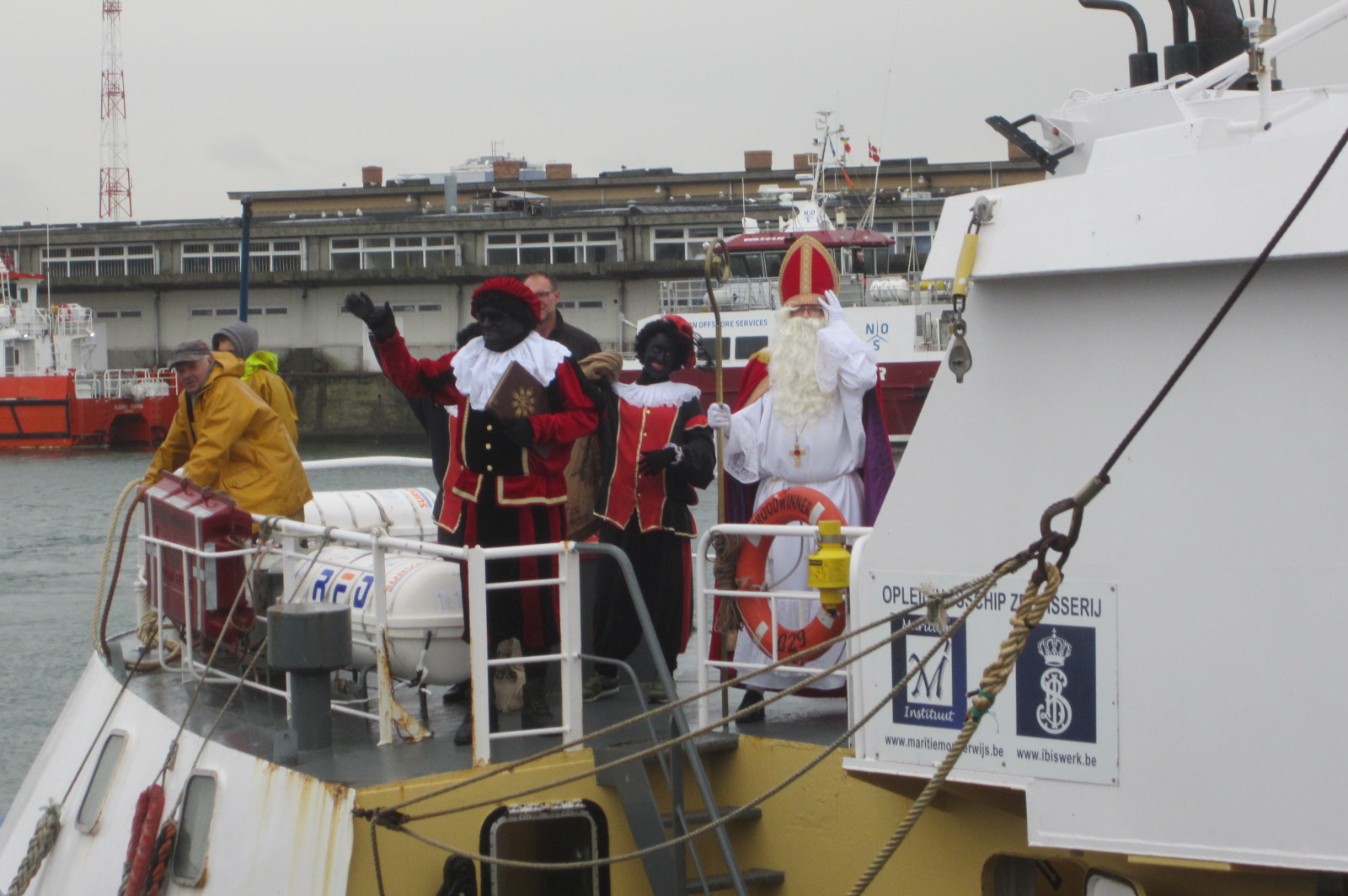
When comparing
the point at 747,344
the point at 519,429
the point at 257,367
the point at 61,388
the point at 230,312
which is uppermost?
the point at 230,312

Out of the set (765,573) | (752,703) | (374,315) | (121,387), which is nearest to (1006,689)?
(765,573)

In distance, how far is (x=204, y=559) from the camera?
5926mm

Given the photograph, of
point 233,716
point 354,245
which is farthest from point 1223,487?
point 354,245

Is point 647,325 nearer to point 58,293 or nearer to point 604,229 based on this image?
point 604,229

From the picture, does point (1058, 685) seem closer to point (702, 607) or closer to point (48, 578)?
point (702, 607)

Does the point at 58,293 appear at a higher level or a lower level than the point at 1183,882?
higher

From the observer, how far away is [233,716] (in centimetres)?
562

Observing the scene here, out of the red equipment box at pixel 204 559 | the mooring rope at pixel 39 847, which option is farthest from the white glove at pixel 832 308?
the mooring rope at pixel 39 847

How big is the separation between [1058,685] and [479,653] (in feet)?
6.09

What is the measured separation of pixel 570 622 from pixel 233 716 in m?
1.66

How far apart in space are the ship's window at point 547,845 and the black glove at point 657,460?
4.38ft

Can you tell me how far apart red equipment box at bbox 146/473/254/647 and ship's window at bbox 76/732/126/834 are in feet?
1.86

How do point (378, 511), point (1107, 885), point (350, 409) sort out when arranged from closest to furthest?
point (1107, 885) → point (378, 511) → point (350, 409)

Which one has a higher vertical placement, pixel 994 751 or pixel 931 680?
pixel 931 680
